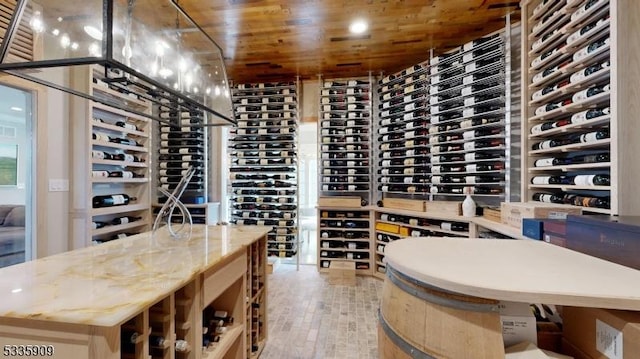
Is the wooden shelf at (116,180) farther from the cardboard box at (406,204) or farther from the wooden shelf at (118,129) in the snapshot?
the cardboard box at (406,204)

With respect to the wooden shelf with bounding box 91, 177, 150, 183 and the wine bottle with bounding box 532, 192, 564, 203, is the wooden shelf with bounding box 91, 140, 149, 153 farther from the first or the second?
the wine bottle with bounding box 532, 192, 564, 203

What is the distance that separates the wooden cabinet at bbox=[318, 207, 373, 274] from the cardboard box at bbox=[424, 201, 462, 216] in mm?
895

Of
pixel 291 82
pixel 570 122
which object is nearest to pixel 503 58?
pixel 570 122

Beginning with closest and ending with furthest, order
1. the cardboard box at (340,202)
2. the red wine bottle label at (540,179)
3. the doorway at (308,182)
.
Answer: the red wine bottle label at (540,179), the cardboard box at (340,202), the doorway at (308,182)

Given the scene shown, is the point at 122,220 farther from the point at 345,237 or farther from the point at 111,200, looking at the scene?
the point at 345,237

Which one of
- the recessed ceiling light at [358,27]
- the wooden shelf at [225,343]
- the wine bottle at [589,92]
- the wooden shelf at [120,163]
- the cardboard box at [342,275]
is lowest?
the cardboard box at [342,275]

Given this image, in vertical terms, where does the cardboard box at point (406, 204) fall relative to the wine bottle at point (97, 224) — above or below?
above

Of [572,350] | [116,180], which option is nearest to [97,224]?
[116,180]

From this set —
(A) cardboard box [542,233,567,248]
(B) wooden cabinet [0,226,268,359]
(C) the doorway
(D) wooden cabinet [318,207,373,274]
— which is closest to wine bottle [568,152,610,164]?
(A) cardboard box [542,233,567,248]

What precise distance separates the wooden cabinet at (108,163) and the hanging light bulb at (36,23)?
16.3 inches

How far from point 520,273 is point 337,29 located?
2.90m

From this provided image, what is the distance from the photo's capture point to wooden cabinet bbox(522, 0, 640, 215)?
1682 millimetres

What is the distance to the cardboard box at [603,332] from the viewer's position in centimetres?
71

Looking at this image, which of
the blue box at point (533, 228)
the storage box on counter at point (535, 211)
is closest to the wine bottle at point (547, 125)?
the storage box on counter at point (535, 211)
